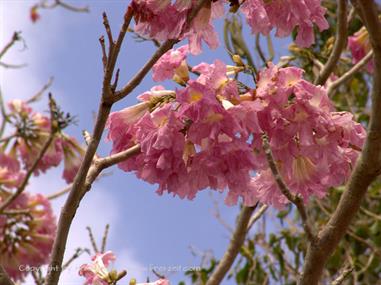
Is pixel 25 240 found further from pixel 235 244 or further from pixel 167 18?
pixel 167 18

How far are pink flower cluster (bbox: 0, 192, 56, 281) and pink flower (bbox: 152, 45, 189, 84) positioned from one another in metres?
1.67

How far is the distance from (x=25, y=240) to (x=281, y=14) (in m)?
2.02

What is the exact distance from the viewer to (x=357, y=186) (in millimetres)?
1156

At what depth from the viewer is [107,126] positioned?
1.20m

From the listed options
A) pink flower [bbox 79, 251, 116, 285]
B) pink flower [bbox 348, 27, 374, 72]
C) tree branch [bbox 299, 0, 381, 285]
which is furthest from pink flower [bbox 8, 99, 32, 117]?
tree branch [bbox 299, 0, 381, 285]

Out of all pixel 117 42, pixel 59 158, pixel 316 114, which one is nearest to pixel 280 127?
pixel 316 114

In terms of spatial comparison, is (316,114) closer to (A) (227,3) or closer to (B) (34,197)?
(A) (227,3)

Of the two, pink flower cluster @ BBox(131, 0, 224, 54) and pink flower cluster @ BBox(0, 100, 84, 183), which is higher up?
pink flower cluster @ BBox(131, 0, 224, 54)

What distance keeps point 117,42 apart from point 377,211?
3892 mm

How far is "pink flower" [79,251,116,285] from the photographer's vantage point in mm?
1362

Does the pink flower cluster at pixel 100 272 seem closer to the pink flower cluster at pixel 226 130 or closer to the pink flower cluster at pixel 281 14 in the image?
the pink flower cluster at pixel 226 130

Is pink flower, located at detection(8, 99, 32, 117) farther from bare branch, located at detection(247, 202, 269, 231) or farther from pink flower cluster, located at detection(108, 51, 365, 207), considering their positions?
pink flower cluster, located at detection(108, 51, 365, 207)

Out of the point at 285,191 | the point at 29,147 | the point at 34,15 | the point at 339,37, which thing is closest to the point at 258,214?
the point at 339,37

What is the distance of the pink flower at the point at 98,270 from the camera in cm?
136
